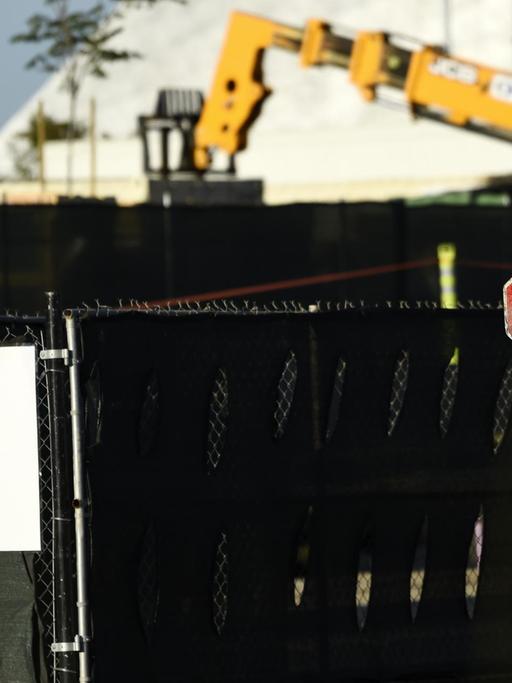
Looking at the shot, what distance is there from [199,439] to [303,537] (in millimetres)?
635

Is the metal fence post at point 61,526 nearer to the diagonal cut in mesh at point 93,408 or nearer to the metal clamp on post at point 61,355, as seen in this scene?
the metal clamp on post at point 61,355

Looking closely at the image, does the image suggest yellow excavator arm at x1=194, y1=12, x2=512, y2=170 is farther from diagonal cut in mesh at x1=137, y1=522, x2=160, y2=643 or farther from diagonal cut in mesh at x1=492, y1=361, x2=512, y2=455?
diagonal cut in mesh at x1=137, y1=522, x2=160, y2=643

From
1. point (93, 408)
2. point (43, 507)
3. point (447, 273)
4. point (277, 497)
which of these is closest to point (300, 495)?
point (277, 497)

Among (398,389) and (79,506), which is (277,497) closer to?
(398,389)

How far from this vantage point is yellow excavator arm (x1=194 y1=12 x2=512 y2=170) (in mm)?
27266

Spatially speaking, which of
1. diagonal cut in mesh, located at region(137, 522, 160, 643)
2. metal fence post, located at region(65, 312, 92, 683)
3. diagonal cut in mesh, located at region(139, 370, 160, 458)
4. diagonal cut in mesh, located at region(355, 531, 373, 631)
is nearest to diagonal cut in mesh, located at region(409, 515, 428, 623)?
diagonal cut in mesh, located at region(355, 531, 373, 631)

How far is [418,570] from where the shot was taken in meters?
7.78

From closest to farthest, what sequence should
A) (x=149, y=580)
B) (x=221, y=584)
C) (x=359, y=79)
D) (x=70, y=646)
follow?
(x=70, y=646) → (x=149, y=580) → (x=221, y=584) → (x=359, y=79)

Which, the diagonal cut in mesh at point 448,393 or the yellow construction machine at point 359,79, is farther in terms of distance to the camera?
the yellow construction machine at point 359,79

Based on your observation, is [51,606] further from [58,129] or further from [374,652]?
[58,129]

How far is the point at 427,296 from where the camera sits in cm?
2312

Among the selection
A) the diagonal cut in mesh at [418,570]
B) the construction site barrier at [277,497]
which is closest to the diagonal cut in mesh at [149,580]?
the construction site barrier at [277,497]

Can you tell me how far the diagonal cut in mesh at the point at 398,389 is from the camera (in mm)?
7742

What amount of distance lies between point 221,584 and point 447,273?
1192 centimetres
